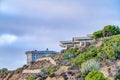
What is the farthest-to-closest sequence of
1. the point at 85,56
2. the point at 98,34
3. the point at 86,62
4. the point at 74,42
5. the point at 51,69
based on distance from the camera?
the point at 74,42
the point at 98,34
the point at 51,69
the point at 85,56
the point at 86,62

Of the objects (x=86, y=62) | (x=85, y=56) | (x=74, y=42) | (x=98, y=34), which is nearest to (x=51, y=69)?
(x=85, y=56)

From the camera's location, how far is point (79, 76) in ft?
225

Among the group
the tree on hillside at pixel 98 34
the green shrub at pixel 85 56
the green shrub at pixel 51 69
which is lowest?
the green shrub at pixel 51 69

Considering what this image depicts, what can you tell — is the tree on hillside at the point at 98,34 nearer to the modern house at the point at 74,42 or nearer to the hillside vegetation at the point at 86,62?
the modern house at the point at 74,42

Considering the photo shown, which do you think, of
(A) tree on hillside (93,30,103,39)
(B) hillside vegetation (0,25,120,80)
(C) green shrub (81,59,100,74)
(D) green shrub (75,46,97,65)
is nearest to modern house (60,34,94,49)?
(A) tree on hillside (93,30,103,39)

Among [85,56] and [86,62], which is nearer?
[86,62]

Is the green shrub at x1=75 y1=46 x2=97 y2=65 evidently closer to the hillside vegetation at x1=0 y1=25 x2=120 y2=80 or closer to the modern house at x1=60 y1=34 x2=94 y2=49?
the hillside vegetation at x1=0 y1=25 x2=120 y2=80

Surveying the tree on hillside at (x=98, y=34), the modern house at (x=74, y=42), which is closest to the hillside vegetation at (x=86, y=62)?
the tree on hillside at (x=98, y=34)

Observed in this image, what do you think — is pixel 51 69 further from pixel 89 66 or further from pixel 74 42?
pixel 74 42

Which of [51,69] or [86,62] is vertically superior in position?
[86,62]

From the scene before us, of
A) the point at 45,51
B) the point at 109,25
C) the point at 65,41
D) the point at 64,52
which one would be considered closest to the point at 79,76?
the point at 64,52

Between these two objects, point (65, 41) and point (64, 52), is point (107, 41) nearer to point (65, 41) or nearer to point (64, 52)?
point (64, 52)

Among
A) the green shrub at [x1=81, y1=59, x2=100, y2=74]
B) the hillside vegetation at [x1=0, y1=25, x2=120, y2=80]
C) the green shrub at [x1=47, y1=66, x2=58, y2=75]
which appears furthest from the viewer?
the green shrub at [x1=47, y1=66, x2=58, y2=75]

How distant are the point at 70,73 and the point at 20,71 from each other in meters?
21.1
